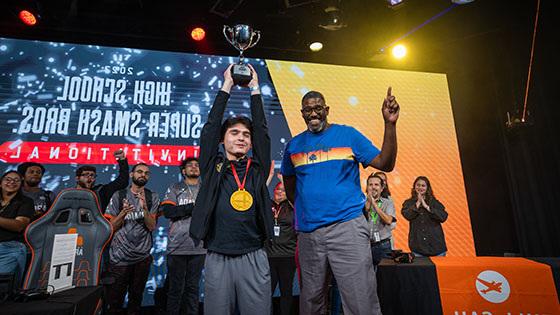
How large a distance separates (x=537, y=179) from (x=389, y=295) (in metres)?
4.26

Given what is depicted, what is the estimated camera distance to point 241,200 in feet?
5.67

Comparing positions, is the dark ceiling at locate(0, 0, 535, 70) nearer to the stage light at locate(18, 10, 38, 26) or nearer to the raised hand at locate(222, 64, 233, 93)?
the stage light at locate(18, 10, 38, 26)

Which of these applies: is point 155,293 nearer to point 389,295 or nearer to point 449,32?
point 389,295

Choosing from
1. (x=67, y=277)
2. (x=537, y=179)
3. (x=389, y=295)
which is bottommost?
(x=389, y=295)

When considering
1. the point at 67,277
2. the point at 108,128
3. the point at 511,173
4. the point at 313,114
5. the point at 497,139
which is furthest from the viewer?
the point at 497,139

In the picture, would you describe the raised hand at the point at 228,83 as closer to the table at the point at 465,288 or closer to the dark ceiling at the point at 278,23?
the table at the point at 465,288

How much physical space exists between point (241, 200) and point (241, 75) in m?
0.78

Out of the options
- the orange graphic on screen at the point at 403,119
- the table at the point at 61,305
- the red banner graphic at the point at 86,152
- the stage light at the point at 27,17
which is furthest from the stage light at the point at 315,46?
the table at the point at 61,305

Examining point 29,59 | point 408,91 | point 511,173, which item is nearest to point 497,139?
point 511,173

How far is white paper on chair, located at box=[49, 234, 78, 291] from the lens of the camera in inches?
A: 68.1

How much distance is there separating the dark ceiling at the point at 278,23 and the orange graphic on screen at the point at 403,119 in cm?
40

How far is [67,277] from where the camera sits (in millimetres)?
1827

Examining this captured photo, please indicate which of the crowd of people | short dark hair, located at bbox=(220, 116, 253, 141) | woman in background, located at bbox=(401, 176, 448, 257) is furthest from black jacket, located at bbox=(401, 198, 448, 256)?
short dark hair, located at bbox=(220, 116, 253, 141)

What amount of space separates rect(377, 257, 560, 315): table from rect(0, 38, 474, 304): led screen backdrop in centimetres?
292
